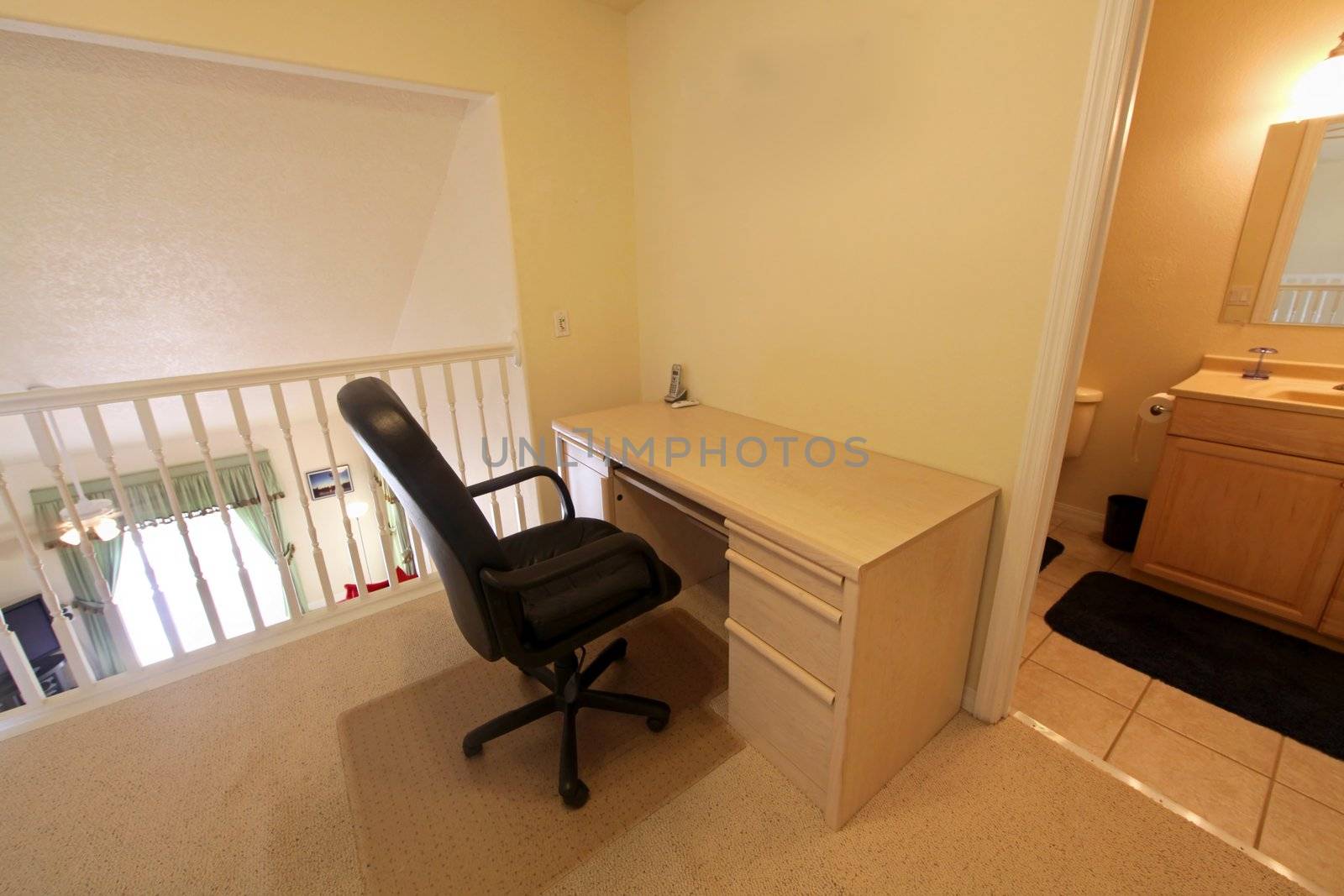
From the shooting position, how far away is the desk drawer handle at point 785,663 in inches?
48.1

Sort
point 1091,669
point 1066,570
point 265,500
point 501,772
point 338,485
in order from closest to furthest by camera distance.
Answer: point 501,772 < point 1091,669 < point 265,500 < point 338,485 < point 1066,570

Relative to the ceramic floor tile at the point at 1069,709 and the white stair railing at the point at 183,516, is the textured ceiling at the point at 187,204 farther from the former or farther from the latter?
the ceramic floor tile at the point at 1069,709

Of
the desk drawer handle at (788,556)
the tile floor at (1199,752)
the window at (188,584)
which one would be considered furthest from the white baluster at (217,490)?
the window at (188,584)

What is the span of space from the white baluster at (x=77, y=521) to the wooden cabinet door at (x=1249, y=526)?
3727 mm

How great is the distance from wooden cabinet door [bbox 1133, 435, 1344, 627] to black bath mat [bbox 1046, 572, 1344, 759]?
118 millimetres

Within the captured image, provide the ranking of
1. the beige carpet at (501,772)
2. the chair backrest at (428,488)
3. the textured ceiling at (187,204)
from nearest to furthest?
the chair backrest at (428,488)
the beige carpet at (501,772)
the textured ceiling at (187,204)

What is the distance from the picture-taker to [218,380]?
174cm

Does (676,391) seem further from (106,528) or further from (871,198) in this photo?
(106,528)

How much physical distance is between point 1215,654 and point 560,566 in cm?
234

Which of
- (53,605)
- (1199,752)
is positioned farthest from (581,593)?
(1199,752)

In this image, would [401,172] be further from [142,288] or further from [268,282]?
[142,288]

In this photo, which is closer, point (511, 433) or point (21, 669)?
point (21, 669)

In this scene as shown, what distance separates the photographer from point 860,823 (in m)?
1.31

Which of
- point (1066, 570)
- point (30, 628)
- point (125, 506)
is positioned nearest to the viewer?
point (125, 506)
